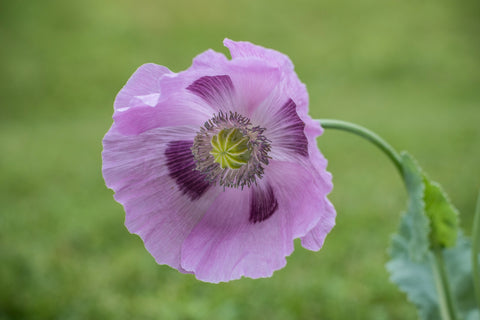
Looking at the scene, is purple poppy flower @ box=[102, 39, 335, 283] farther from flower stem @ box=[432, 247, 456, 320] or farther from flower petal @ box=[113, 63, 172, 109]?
flower stem @ box=[432, 247, 456, 320]

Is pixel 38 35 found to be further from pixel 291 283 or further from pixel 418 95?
pixel 291 283

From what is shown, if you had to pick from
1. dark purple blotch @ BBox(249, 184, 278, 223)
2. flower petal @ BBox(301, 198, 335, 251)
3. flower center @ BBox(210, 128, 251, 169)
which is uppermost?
flower center @ BBox(210, 128, 251, 169)

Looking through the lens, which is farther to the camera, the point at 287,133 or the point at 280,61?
the point at 287,133

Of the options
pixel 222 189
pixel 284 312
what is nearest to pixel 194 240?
pixel 222 189

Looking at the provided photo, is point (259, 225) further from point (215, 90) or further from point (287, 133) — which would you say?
point (215, 90)

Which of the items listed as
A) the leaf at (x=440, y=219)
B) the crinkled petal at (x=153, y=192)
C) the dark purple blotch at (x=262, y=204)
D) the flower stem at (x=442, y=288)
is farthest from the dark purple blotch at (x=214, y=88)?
the flower stem at (x=442, y=288)

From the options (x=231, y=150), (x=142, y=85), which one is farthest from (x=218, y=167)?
(x=142, y=85)

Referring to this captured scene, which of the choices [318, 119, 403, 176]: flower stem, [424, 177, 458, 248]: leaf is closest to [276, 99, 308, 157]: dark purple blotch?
[318, 119, 403, 176]: flower stem
